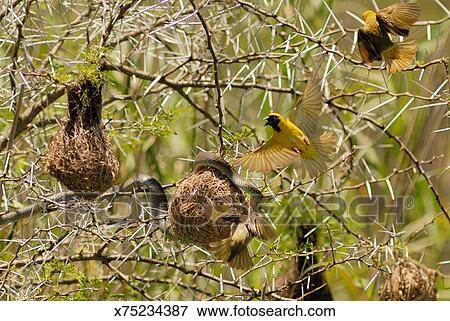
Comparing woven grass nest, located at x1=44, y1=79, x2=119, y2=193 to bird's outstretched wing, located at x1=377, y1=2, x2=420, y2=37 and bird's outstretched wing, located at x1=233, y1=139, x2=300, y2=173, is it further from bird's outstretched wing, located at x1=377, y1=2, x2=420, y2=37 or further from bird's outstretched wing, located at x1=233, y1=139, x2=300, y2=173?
bird's outstretched wing, located at x1=377, y1=2, x2=420, y2=37

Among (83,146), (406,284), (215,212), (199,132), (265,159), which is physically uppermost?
(199,132)

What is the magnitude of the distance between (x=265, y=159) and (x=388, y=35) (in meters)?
0.61

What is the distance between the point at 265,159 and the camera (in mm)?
2785

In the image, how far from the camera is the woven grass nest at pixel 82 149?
2.85m

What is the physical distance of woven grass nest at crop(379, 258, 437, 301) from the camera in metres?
3.65

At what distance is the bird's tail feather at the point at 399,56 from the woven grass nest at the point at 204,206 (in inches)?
25.7

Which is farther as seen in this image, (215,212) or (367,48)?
(367,48)

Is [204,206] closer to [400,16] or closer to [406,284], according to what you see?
[400,16]

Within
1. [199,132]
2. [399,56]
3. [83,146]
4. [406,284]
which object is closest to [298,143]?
[399,56]

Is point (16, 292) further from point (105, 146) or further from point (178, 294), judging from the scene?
point (178, 294)

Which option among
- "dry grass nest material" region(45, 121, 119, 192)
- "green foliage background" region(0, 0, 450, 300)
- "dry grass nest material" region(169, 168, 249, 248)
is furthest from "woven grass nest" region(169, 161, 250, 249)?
"dry grass nest material" region(45, 121, 119, 192)

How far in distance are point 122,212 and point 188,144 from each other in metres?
0.67

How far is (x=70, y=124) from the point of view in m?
2.91

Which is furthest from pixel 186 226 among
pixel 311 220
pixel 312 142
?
pixel 311 220
